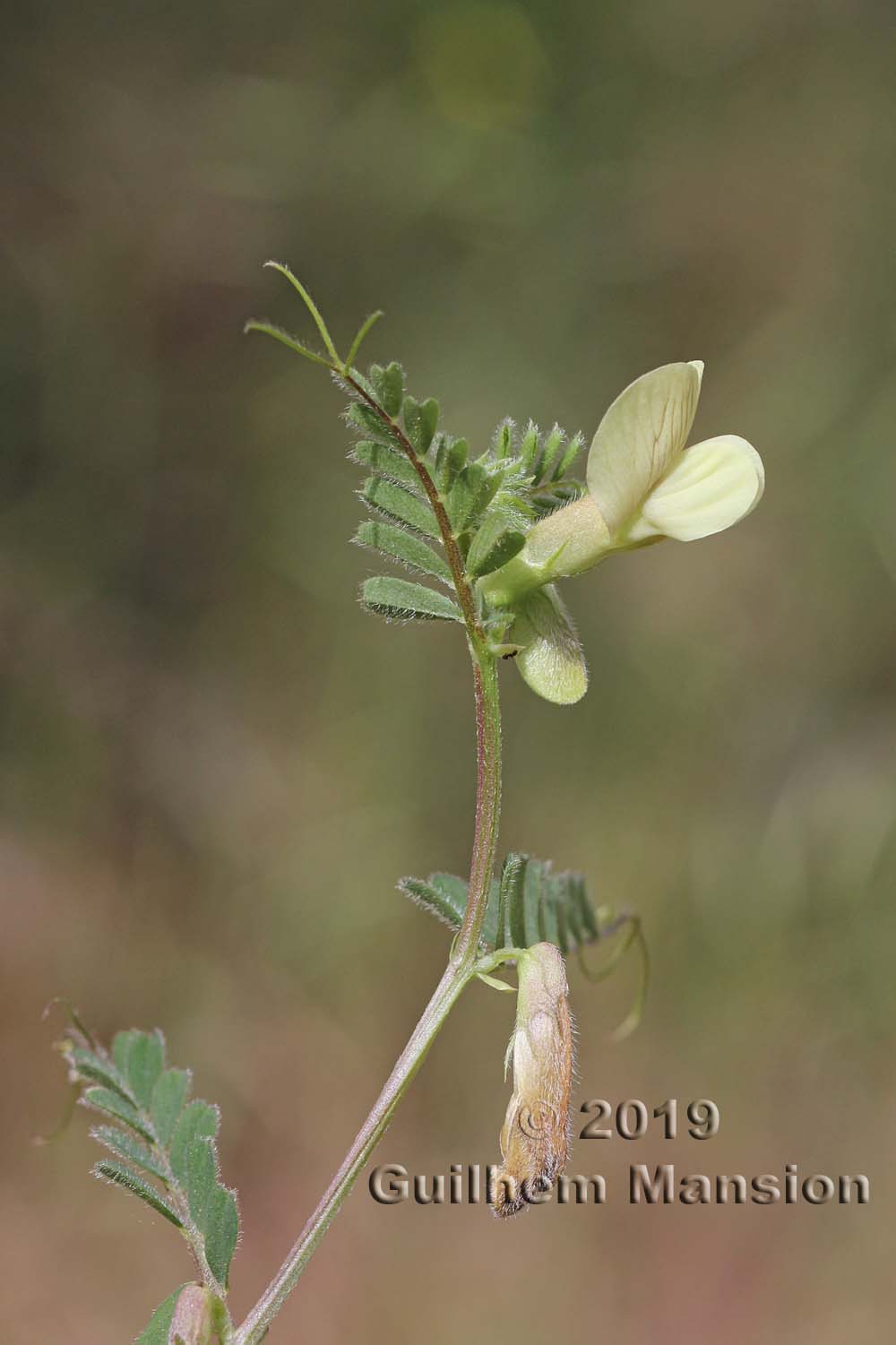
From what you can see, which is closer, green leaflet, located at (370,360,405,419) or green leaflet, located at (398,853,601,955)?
green leaflet, located at (370,360,405,419)

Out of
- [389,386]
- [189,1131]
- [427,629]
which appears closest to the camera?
[389,386]

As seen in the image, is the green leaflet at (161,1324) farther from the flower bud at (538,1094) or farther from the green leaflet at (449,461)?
the green leaflet at (449,461)

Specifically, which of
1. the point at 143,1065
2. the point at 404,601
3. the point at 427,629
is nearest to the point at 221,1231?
the point at 143,1065

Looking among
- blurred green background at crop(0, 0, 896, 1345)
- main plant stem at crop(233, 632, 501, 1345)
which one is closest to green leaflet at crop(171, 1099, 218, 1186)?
main plant stem at crop(233, 632, 501, 1345)

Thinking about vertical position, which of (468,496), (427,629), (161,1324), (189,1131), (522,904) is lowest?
(161,1324)

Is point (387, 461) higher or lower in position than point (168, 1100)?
higher

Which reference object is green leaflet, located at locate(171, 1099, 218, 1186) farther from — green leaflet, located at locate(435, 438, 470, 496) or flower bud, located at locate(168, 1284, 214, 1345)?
green leaflet, located at locate(435, 438, 470, 496)

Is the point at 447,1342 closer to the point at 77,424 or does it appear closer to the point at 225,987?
the point at 225,987

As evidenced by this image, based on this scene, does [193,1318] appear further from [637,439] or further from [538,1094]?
[637,439]
